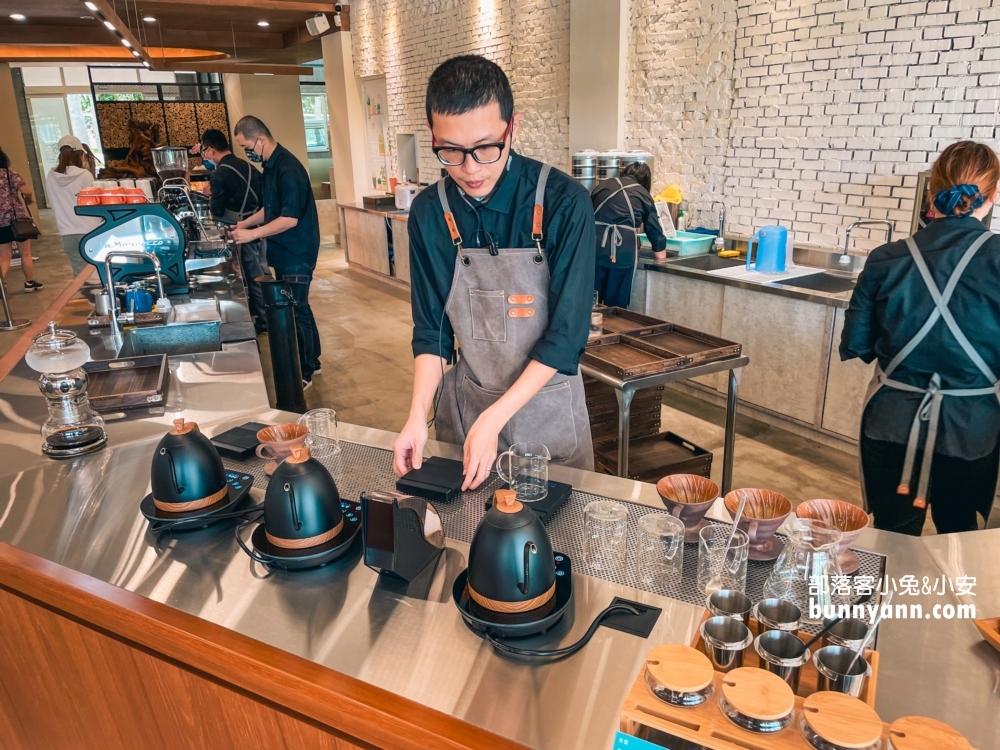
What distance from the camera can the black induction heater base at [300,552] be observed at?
131 cm

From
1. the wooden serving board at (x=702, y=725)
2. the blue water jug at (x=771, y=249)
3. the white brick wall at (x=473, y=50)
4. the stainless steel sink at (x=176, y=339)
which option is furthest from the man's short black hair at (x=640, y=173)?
the wooden serving board at (x=702, y=725)

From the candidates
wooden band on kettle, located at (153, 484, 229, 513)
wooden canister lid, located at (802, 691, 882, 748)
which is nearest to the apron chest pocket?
wooden band on kettle, located at (153, 484, 229, 513)

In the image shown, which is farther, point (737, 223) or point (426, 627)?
point (737, 223)

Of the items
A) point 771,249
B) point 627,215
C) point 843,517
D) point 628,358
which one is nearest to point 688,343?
point 628,358

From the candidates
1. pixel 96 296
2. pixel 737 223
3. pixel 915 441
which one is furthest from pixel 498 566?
pixel 737 223

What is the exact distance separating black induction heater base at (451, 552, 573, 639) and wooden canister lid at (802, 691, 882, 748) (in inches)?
15.9

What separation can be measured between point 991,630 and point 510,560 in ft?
2.53

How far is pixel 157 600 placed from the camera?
50.4 inches

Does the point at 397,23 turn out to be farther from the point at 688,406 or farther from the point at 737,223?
the point at 688,406

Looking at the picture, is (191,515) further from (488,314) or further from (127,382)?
(127,382)

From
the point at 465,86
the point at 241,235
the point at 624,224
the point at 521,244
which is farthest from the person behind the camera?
the point at 241,235

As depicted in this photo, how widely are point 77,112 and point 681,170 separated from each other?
15.8m

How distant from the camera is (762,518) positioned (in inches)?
51.5

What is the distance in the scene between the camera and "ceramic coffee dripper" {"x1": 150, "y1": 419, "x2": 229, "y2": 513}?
4.69 ft
